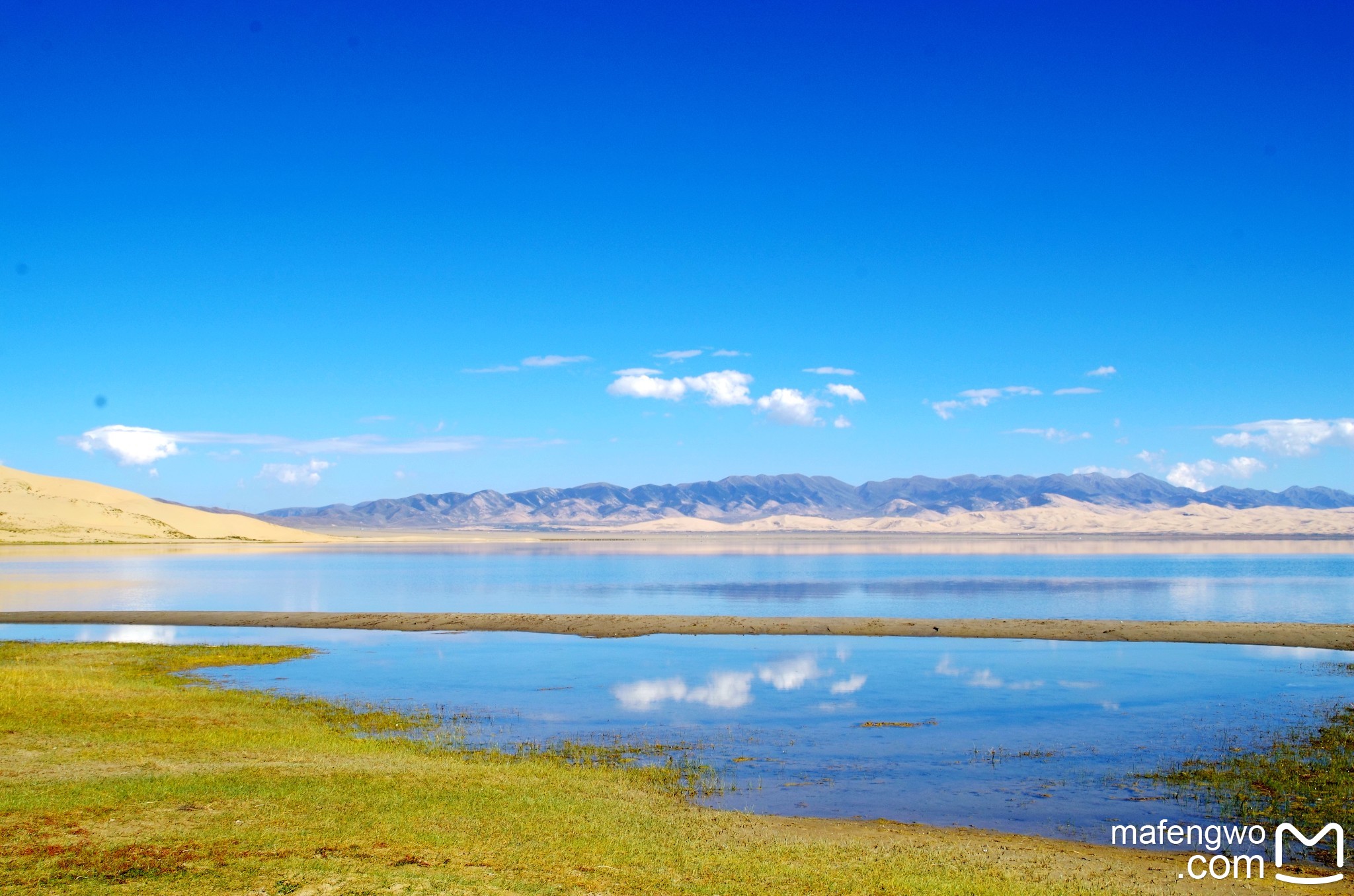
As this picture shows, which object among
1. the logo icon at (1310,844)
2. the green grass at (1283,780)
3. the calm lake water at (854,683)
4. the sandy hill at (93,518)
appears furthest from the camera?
the sandy hill at (93,518)

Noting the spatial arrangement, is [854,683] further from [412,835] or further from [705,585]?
[705,585]

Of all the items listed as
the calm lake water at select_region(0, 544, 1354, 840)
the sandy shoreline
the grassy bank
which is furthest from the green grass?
the sandy shoreline

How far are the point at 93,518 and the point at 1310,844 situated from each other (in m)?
165

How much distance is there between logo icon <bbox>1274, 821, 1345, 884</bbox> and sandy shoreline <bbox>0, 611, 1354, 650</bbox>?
25738 mm

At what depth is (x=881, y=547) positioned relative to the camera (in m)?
172

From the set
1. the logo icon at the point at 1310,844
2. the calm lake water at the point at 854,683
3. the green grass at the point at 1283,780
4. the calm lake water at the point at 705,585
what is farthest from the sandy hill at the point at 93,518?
the logo icon at the point at 1310,844

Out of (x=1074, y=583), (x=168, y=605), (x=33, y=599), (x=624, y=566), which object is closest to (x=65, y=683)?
(x=168, y=605)

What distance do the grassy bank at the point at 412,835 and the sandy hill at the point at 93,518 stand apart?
12867 centimetres

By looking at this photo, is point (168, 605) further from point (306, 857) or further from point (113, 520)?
point (113, 520)

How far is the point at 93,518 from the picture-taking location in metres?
151

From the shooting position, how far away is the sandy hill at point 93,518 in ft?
447

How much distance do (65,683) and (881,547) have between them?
15464 centimetres

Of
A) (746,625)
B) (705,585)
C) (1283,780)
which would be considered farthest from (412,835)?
(705,585)

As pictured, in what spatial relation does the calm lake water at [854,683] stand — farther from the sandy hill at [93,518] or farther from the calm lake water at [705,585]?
the sandy hill at [93,518]
